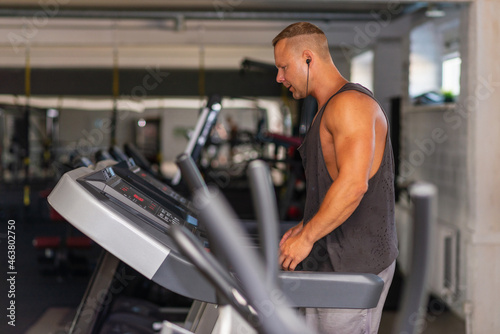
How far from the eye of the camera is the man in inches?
59.7

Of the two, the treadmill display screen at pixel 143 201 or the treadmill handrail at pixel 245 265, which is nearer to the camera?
the treadmill handrail at pixel 245 265

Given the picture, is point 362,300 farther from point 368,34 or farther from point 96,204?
point 368,34

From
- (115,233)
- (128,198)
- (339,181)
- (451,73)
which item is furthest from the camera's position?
(451,73)

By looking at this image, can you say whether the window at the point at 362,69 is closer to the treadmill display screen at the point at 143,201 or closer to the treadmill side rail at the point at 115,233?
the treadmill display screen at the point at 143,201

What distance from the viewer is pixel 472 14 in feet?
11.5

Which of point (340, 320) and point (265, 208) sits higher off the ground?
point (265, 208)

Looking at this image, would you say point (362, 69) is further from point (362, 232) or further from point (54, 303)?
point (362, 232)

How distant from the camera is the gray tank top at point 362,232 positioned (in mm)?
1631

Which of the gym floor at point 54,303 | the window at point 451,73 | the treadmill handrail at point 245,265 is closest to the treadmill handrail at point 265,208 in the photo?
the treadmill handrail at point 245,265

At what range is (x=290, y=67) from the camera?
5.52ft

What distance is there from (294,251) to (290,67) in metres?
0.56

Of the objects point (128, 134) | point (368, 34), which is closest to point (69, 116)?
point (128, 134)

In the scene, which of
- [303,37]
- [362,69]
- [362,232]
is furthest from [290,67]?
[362,69]

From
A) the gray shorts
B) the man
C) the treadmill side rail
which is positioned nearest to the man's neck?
the man
